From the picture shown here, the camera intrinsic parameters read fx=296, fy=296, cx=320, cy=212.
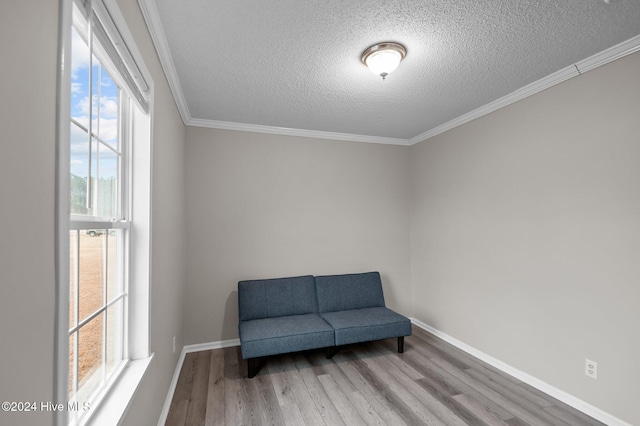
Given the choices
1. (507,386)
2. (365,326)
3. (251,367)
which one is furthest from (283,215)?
(507,386)

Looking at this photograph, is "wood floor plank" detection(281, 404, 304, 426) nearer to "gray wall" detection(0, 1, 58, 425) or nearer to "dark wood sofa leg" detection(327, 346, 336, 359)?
"dark wood sofa leg" detection(327, 346, 336, 359)

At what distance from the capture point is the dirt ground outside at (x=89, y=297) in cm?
104

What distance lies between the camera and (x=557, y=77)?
236cm

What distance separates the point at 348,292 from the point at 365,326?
625 millimetres

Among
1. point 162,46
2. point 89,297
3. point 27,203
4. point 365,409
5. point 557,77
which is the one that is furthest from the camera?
point 557,77

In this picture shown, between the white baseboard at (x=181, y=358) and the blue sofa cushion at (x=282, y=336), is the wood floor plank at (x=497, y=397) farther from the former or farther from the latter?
the white baseboard at (x=181, y=358)

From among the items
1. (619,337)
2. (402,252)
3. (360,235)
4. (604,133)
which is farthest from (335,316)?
(604,133)

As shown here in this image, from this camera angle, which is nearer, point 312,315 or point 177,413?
point 177,413

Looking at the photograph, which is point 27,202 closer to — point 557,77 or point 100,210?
point 100,210

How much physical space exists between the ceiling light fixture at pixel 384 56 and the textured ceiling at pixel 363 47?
6 cm

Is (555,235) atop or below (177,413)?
atop

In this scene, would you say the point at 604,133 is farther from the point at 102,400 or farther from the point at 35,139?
the point at 102,400

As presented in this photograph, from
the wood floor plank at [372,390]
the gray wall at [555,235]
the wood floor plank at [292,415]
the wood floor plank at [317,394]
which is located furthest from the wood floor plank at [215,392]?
the gray wall at [555,235]

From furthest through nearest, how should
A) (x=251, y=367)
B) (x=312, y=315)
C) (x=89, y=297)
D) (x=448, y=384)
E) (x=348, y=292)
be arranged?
1. (x=348, y=292)
2. (x=312, y=315)
3. (x=251, y=367)
4. (x=448, y=384)
5. (x=89, y=297)
